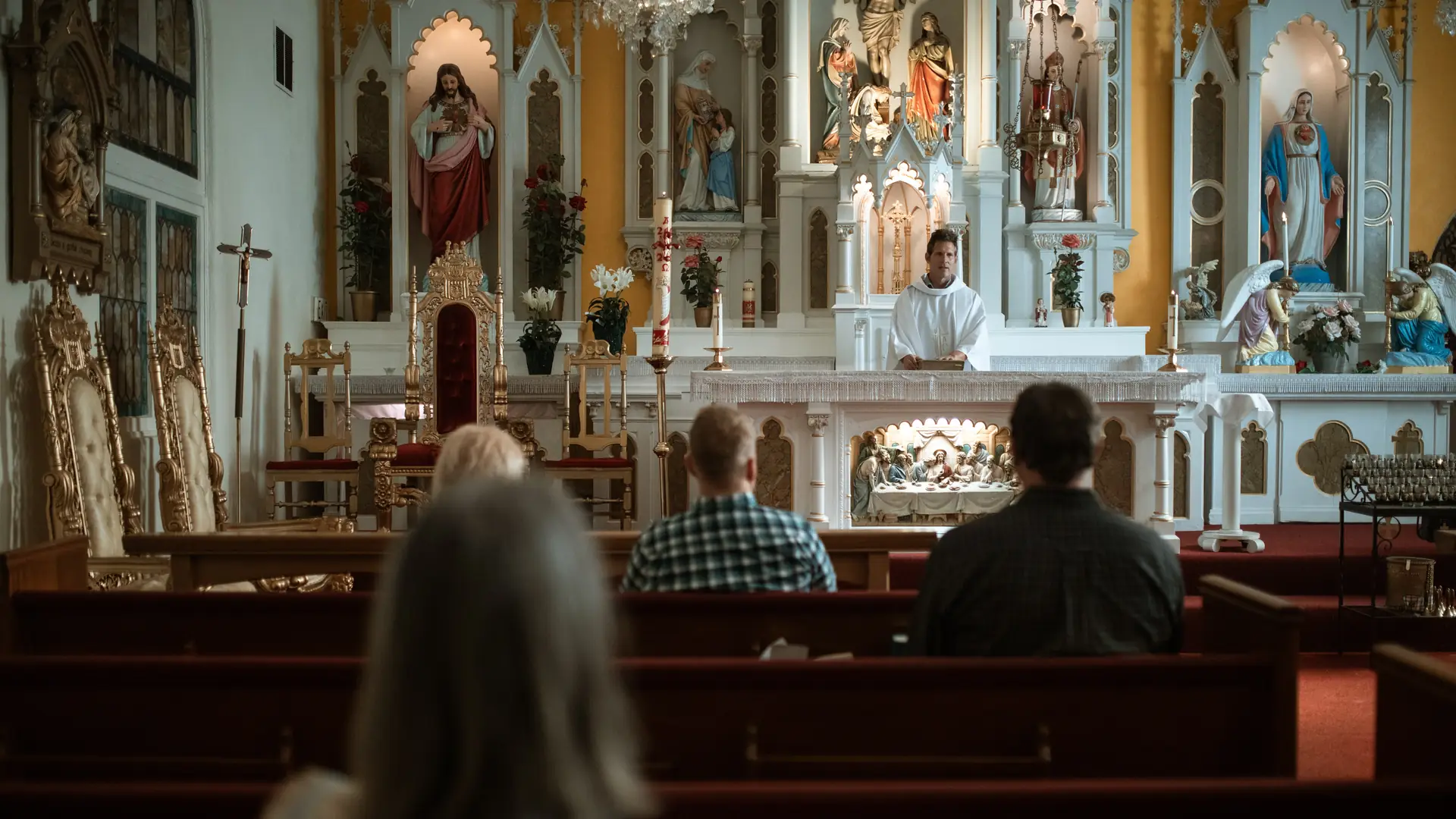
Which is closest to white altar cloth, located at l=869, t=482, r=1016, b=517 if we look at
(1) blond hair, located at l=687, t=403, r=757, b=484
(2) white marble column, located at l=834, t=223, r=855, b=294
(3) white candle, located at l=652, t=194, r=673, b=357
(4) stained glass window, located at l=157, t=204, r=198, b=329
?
(3) white candle, located at l=652, t=194, r=673, b=357

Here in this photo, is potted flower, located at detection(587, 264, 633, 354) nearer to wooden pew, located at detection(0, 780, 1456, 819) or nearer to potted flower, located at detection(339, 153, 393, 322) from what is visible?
potted flower, located at detection(339, 153, 393, 322)

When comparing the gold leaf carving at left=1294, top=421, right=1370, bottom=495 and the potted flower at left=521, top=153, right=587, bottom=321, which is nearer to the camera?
the gold leaf carving at left=1294, top=421, right=1370, bottom=495

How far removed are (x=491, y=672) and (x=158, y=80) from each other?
7005 millimetres

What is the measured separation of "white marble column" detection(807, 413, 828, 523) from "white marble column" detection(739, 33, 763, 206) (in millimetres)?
3553

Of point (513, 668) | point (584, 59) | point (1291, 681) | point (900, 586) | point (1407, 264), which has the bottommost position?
point (900, 586)

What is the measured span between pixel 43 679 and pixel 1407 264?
408 inches

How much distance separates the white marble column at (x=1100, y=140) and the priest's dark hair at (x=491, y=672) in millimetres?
9604

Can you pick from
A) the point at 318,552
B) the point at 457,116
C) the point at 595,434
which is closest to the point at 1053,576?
the point at 318,552

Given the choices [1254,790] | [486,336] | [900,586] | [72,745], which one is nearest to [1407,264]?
[900,586]

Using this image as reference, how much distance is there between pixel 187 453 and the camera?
20.9 ft

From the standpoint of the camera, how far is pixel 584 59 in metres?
10.1

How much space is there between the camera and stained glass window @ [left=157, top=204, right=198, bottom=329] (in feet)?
22.8

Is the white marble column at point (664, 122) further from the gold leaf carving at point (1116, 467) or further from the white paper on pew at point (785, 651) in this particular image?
the white paper on pew at point (785, 651)

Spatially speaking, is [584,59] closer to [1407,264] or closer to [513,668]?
[1407,264]
